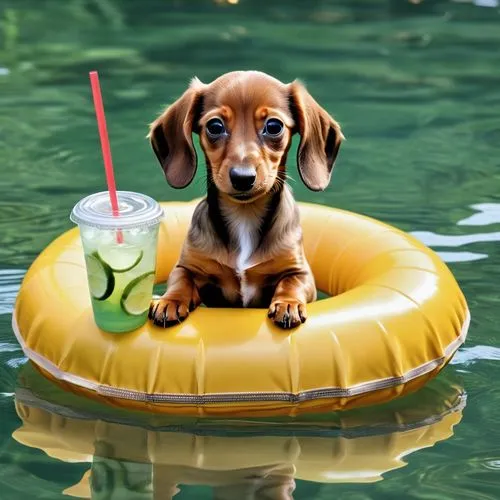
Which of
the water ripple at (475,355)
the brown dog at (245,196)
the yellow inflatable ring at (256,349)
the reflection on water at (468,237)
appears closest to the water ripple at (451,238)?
the reflection on water at (468,237)

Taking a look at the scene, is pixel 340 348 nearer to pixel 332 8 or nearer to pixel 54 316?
pixel 54 316

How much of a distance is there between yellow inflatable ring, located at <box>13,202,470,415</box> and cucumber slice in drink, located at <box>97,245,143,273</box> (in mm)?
277

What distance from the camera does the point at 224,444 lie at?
146 inches

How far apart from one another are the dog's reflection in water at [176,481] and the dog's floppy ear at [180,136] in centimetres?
93

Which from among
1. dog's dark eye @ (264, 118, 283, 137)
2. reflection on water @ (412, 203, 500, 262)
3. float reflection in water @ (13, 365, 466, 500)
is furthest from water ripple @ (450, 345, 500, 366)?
dog's dark eye @ (264, 118, 283, 137)

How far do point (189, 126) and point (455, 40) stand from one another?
21.2ft

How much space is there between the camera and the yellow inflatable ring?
358 centimetres

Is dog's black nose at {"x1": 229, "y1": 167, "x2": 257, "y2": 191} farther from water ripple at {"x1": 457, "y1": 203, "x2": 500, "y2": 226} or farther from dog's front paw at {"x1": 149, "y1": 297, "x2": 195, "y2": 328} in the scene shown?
water ripple at {"x1": 457, "y1": 203, "x2": 500, "y2": 226}

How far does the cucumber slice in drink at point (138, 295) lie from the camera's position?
11.6ft

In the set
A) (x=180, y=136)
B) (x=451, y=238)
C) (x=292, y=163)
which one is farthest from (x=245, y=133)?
(x=292, y=163)

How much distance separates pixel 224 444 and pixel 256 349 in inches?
14.2

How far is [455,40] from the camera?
32.0ft

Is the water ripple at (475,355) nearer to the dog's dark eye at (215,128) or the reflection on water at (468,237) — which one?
the reflection on water at (468,237)

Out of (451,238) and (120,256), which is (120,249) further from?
(451,238)
